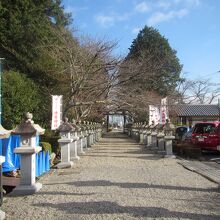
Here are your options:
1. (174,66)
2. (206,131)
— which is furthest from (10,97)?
(174,66)

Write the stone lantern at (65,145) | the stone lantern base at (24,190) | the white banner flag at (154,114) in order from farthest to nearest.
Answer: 1. the white banner flag at (154,114)
2. the stone lantern at (65,145)
3. the stone lantern base at (24,190)

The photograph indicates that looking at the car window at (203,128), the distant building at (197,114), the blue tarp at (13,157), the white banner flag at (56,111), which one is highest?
the distant building at (197,114)

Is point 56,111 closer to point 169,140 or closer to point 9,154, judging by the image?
point 9,154

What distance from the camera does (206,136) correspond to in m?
19.6

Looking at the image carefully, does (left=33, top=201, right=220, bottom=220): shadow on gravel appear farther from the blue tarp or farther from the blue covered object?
the blue covered object

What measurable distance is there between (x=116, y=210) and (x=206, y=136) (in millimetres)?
13675

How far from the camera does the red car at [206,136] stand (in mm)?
19000

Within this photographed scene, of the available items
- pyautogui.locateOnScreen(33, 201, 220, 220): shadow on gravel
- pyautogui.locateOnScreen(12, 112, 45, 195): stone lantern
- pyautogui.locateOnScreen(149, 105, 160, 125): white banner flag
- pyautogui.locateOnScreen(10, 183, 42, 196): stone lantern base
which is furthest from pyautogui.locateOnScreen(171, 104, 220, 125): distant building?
pyautogui.locateOnScreen(33, 201, 220, 220): shadow on gravel

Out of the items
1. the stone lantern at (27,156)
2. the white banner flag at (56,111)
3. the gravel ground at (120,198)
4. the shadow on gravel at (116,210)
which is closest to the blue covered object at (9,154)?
the gravel ground at (120,198)

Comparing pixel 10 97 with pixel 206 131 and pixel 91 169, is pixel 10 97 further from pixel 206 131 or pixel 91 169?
pixel 206 131

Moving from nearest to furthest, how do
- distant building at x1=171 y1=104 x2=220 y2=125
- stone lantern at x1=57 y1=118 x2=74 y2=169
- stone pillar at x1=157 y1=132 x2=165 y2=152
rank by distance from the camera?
1. stone lantern at x1=57 y1=118 x2=74 y2=169
2. stone pillar at x1=157 y1=132 x2=165 y2=152
3. distant building at x1=171 y1=104 x2=220 y2=125

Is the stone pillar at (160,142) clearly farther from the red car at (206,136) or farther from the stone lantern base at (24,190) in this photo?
the stone lantern base at (24,190)

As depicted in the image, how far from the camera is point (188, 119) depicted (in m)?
53.6

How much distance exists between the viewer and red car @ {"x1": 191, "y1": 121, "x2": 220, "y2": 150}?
19.0 meters
